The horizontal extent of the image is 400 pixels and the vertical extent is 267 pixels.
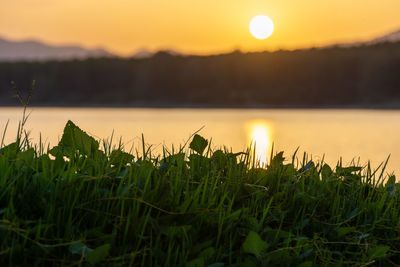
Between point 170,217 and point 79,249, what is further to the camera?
point 170,217

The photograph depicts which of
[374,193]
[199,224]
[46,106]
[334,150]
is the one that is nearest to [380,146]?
[334,150]

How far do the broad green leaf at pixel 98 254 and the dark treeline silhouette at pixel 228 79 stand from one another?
28577mm

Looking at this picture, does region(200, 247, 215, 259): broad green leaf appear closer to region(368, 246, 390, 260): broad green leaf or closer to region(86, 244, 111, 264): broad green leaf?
region(86, 244, 111, 264): broad green leaf

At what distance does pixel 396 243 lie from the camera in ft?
7.76

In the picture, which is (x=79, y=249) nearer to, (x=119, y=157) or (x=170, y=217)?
(x=170, y=217)

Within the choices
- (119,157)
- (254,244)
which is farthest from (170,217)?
(119,157)

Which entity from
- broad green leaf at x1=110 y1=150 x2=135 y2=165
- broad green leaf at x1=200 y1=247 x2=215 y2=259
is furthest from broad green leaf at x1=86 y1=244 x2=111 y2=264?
broad green leaf at x1=110 y1=150 x2=135 y2=165

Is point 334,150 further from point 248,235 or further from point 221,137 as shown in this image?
point 248,235

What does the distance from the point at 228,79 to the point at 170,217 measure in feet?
104

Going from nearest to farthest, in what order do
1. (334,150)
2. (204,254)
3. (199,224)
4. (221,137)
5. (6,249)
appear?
(6,249), (204,254), (199,224), (334,150), (221,137)

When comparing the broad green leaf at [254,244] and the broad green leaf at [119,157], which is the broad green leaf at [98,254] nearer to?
the broad green leaf at [254,244]

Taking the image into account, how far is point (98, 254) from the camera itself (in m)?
1.77

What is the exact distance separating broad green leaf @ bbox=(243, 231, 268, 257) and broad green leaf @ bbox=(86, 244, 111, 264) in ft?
1.72

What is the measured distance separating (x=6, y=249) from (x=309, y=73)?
32.0m
